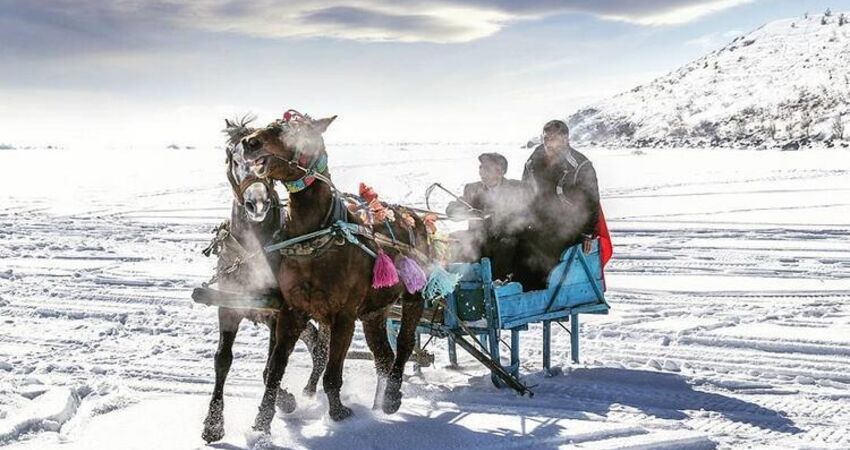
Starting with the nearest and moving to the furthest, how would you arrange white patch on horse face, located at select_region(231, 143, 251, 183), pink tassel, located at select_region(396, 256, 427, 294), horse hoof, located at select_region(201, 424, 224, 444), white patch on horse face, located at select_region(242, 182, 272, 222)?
white patch on horse face, located at select_region(242, 182, 272, 222), white patch on horse face, located at select_region(231, 143, 251, 183), horse hoof, located at select_region(201, 424, 224, 444), pink tassel, located at select_region(396, 256, 427, 294)

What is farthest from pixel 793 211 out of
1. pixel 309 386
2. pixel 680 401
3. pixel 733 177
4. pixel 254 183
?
pixel 254 183

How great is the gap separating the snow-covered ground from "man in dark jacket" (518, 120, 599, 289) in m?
1.00

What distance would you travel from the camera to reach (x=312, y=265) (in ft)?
17.5

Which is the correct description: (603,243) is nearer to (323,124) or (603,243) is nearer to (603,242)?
(603,242)

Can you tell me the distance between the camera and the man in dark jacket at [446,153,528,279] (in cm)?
750

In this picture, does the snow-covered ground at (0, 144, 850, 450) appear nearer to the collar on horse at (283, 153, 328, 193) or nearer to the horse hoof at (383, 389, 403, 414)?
the horse hoof at (383, 389, 403, 414)

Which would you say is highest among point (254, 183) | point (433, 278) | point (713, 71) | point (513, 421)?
point (713, 71)

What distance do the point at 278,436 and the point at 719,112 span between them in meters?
61.5

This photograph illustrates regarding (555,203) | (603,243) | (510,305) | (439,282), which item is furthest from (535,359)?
(439,282)

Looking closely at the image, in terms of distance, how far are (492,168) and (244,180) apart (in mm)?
3050

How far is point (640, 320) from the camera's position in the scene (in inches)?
367

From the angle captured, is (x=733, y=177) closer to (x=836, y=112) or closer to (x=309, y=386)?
(x=309, y=386)

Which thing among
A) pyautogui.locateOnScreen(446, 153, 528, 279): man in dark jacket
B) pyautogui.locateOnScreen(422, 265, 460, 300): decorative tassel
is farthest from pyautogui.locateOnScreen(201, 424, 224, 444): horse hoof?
pyautogui.locateOnScreen(446, 153, 528, 279): man in dark jacket

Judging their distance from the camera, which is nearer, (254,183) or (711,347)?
(254,183)
